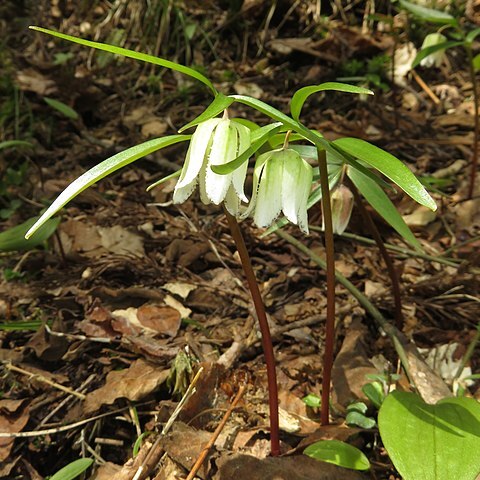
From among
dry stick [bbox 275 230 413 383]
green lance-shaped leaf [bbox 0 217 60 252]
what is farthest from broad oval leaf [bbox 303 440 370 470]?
green lance-shaped leaf [bbox 0 217 60 252]

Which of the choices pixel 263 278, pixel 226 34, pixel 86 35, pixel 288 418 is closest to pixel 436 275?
pixel 263 278

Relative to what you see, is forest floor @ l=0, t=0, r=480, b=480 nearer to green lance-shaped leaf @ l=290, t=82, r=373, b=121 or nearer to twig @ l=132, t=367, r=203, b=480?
twig @ l=132, t=367, r=203, b=480

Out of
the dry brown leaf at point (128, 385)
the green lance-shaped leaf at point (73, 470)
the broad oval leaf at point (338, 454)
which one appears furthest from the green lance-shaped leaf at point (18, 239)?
the broad oval leaf at point (338, 454)

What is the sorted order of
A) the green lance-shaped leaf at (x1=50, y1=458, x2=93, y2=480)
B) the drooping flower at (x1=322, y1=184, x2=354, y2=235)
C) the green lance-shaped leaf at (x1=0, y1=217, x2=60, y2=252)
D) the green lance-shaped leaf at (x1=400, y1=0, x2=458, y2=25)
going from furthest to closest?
the green lance-shaped leaf at (x1=400, y1=0, x2=458, y2=25) → the green lance-shaped leaf at (x1=0, y1=217, x2=60, y2=252) → the drooping flower at (x1=322, y1=184, x2=354, y2=235) → the green lance-shaped leaf at (x1=50, y1=458, x2=93, y2=480)

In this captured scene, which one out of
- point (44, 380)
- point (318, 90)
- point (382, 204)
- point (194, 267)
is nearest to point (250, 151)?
point (318, 90)

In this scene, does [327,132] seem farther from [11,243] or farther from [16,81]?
[16,81]

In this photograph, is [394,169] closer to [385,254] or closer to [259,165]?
[259,165]
